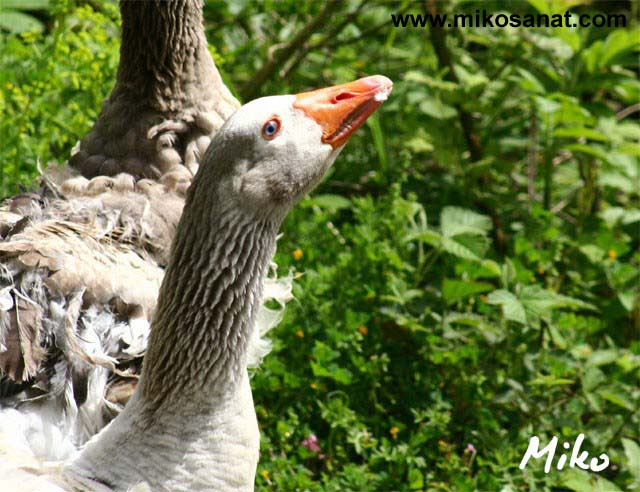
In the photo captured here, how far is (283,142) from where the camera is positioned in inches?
95.1

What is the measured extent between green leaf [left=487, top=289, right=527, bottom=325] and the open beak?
1.40 m

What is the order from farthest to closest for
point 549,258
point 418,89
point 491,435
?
1. point 418,89
2. point 549,258
3. point 491,435

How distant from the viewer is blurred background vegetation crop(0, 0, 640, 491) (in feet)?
12.2

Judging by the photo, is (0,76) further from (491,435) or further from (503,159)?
(503,159)

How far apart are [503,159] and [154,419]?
3558 millimetres

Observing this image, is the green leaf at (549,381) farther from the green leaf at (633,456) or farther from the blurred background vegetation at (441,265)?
the green leaf at (633,456)

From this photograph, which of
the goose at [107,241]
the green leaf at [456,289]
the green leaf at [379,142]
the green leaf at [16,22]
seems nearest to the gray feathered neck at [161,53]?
the goose at [107,241]

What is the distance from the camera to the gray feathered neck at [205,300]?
2.45m

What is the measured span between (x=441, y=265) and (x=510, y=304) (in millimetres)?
1002

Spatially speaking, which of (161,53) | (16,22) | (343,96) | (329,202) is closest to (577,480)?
(343,96)

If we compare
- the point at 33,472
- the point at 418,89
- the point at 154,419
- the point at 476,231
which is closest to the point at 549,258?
the point at 476,231

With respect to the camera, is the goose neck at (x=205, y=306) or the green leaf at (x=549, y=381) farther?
the green leaf at (x=549, y=381)

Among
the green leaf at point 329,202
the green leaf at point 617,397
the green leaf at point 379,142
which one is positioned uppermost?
the green leaf at point 379,142

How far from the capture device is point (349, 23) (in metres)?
5.52
